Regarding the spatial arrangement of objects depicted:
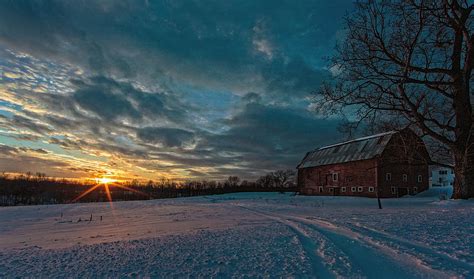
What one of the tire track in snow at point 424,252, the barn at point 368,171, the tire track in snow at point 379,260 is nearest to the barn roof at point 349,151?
the barn at point 368,171

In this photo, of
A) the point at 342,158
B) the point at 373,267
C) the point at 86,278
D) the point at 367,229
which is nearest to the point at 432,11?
the point at 367,229

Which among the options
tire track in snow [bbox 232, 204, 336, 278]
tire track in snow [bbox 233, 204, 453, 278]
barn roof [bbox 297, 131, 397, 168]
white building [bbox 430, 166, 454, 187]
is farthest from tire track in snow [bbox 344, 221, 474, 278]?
white building [bbox 430, 166, 454, 187]

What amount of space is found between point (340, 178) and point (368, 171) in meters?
5.96

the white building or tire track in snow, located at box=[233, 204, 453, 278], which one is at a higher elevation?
the white building

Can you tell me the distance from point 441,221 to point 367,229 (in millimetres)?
3186

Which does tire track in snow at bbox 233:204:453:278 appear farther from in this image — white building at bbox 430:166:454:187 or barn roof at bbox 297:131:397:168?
white building at bbox 430:166:454:187

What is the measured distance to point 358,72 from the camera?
18891mm

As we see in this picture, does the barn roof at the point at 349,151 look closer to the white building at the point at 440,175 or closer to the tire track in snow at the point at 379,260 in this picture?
the tire track in snow at the point at 379,260

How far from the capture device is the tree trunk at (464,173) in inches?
728

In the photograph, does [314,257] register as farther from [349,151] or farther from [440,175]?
[440,175]

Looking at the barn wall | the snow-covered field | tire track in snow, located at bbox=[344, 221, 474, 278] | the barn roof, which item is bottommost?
the snow-covered field

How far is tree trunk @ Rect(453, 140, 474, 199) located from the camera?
60.6ft

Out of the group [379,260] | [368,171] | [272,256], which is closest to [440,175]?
[368,171]

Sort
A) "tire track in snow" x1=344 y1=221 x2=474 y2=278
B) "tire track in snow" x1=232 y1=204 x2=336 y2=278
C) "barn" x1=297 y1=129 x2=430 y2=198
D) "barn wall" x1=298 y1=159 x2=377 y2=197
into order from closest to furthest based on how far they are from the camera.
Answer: "tire track in snow" x1=232 y1=204 x2=336 y2=278, "tire track in snow" x1=344 y1=221 x2=474 y2=278, "barn" x1=297 y1=129 x2=430 y2=198, "barn wall" x1=298 y1=159 x2=377 y2=197
